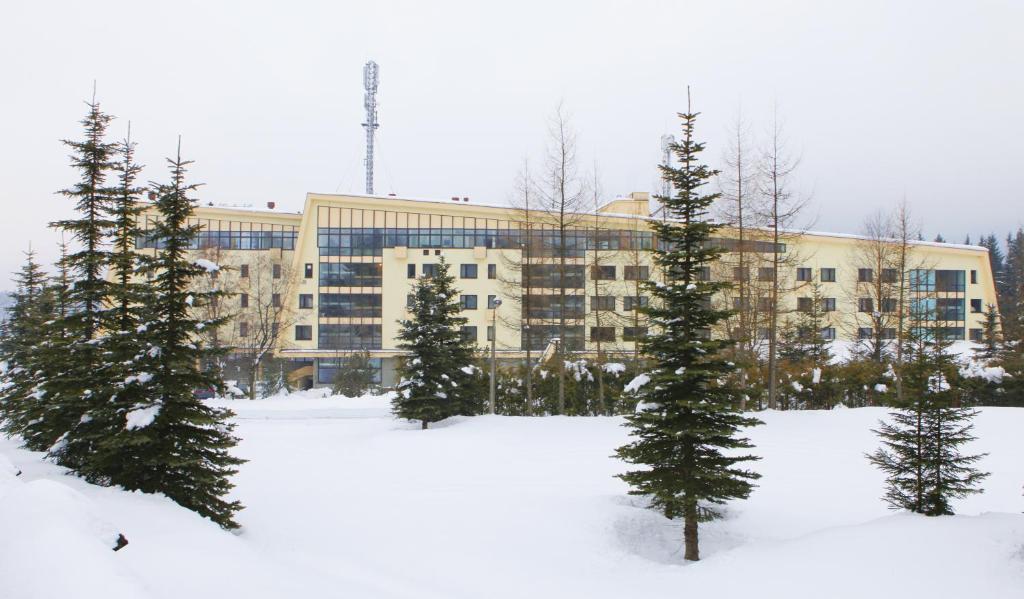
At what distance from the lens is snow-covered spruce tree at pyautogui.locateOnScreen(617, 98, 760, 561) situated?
1040cm

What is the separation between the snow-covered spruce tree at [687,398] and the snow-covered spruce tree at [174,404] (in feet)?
23.0

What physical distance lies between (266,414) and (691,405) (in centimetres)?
2490

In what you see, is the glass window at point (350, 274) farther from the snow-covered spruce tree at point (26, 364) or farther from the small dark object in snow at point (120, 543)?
the small dark object in snow at point (120, 543)

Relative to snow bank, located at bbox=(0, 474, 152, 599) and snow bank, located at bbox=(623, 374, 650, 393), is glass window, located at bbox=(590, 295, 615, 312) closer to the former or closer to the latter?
snow bank, located at bbox=(623, 374, 650, 393)

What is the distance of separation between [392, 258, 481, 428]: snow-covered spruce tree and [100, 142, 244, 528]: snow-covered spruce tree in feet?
45.1

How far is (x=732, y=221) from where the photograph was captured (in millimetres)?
23938

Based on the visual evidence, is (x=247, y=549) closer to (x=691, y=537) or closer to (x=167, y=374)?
(x=167, y=374)

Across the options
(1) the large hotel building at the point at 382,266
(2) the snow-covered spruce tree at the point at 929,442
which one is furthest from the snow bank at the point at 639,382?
(1) the large hotel building at the point at 382,266

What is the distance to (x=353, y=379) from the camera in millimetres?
40469

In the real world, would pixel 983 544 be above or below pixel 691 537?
above

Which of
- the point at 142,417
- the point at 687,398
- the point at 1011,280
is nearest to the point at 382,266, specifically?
the point at 142,417

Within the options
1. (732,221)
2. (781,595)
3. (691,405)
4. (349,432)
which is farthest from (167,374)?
(732,221)

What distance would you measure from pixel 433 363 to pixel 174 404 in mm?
14568

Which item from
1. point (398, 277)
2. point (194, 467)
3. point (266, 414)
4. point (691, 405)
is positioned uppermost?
point (398, 277)
